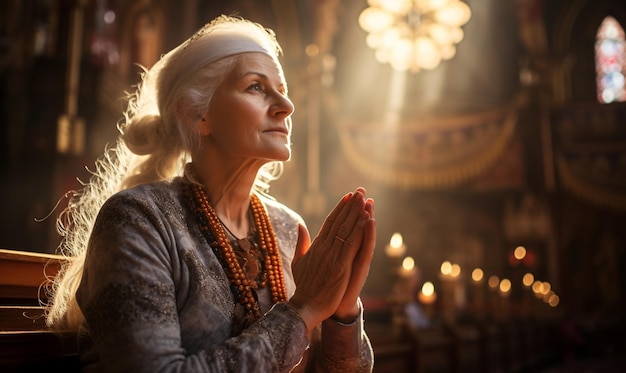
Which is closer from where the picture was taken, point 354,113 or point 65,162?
point 65,162

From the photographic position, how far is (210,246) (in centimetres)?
150

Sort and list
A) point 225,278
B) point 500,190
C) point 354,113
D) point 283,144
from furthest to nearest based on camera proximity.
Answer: point 354,113, point 500,190, point 283,144, point 225,278

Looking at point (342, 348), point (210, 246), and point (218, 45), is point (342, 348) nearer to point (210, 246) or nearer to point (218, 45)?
point (210, 246)

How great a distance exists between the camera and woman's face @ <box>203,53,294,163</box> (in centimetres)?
157

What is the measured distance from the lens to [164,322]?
1.22 meters

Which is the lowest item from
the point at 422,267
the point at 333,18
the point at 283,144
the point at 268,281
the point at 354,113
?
the point at 422,267

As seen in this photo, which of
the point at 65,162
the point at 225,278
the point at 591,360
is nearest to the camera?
the point at 225,278

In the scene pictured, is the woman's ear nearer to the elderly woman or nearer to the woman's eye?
the elderly woman

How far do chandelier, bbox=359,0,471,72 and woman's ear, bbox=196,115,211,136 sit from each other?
12910 mm

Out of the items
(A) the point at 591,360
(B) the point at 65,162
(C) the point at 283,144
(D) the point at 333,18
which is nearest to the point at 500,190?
(A) the point at 591,360

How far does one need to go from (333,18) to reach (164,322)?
13.0 metres

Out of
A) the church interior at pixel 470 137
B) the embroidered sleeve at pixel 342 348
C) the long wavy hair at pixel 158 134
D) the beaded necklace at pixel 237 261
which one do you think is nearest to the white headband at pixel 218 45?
the long wavy hair at pixel 158 134

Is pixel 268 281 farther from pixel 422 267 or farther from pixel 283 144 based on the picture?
pixel 422 267

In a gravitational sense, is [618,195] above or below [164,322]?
below
